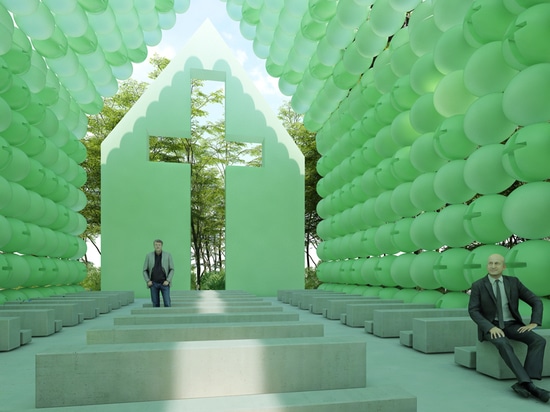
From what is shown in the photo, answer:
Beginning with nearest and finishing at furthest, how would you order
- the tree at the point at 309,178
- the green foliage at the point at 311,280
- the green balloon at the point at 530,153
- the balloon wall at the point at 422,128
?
the green balloon at the point at 530,153, the balloon wall at the point at 422,128, the green foliage at the point at 311,280, the tree at the point at 309,178

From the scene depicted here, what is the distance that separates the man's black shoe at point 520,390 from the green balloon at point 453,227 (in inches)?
115

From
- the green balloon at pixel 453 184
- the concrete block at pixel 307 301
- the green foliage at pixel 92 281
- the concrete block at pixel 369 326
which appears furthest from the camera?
the green foliage at pixel 92 281

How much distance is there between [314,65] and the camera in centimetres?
1116

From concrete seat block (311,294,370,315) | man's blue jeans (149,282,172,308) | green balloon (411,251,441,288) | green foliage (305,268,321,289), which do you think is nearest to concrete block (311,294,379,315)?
concrete seat block (311,294,370,315)

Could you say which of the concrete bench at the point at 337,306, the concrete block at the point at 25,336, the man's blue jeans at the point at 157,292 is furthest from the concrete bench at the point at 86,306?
the concrete bench at the point at 337,306

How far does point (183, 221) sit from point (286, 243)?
11.8ft

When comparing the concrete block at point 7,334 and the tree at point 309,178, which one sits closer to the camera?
the concrete block at point 7,334

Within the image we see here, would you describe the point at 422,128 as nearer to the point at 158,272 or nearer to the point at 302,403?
the point at 158,272

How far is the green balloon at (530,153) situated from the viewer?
4562 mm

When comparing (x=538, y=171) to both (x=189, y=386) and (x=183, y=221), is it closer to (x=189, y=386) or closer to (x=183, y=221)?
(x=189, y=386)

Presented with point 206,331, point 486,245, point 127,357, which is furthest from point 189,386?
point 486,245

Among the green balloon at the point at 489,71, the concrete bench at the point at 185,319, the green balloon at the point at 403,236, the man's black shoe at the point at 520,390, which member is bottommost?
the man's black shoe at the point at 520,390

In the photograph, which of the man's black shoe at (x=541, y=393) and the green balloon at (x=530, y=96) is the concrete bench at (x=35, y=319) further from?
the green balloon at (x=530, y=96)

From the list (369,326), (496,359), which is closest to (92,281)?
(369,326)
